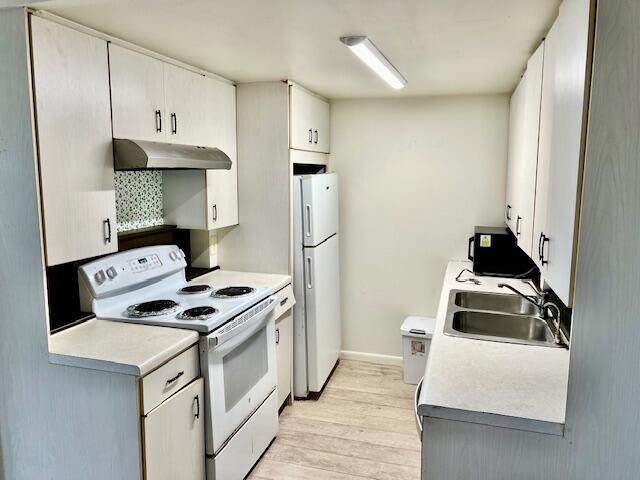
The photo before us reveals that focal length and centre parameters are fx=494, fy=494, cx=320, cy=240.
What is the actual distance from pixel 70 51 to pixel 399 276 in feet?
9.76

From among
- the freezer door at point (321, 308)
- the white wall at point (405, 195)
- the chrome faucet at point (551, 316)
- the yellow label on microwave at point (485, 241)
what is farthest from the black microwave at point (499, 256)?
the freezer door at point (321, 308)

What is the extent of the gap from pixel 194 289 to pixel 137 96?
3.64 feet

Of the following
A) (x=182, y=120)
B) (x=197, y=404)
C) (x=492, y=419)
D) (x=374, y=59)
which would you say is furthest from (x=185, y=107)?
(x=492, y=419)

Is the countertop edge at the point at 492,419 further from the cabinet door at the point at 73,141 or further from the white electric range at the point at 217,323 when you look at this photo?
the cabinet door at the point at 73,141

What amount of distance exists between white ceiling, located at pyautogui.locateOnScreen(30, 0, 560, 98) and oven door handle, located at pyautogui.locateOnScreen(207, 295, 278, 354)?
4.37ft

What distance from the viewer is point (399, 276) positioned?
4188 millimetres

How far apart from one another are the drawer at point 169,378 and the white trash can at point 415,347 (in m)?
1.98

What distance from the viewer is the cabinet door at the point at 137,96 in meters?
2.22

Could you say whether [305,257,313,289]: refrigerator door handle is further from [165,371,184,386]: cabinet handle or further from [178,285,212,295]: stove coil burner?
[165,371,184,386]: cabinet handle

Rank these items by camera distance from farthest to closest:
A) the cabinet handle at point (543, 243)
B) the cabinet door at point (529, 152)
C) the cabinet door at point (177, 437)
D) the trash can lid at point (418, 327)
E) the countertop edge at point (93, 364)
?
the trash can lid at point (418, 327)
the cabinet door at point (529, 152)
the cabinet door at point (177, 437)
the countertop edge at point (93, 364)
the cabinet handle at point (543, 243)

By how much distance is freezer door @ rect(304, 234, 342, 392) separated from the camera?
3.46m

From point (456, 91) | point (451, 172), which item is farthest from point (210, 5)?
point (451, 172)

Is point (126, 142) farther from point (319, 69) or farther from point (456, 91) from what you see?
point (456, 91)

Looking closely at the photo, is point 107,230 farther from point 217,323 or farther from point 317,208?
point 317,208
